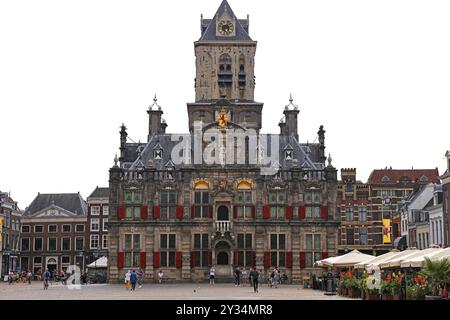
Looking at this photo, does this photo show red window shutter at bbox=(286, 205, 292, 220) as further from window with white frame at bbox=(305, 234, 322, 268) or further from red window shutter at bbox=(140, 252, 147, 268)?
red window shutter at bbox=(140, 252, 147, 268)

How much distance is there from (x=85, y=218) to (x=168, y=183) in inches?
1609

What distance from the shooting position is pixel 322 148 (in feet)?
217

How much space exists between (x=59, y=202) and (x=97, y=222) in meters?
8.81

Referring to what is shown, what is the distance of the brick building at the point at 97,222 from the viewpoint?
9775cm

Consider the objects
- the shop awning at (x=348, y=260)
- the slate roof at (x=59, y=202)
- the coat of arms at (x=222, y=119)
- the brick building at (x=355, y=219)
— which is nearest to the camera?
the shop awning at (x=348, y=260)

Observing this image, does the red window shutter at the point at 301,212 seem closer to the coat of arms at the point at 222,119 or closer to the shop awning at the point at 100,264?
the coat of arms at the point at 222,119

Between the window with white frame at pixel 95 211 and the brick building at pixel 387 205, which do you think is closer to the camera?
the brick building at pixel 387 205

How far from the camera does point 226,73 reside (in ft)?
232

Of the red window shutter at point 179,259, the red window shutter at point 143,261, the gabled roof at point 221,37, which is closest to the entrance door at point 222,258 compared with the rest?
the red window shutter at point 179,259

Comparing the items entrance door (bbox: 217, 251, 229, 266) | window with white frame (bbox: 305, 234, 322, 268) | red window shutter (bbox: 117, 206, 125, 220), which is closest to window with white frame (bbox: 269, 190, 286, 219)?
window with white frame (bbox: 305, 234, 322, 268)

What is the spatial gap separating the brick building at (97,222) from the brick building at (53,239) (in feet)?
2.95

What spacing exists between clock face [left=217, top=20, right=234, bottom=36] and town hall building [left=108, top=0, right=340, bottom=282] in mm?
12182
